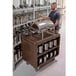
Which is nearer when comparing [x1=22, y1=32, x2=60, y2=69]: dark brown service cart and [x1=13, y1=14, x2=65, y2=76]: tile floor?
[x1=22, y1=32, x2=60, y2=69]: dark brown service cart

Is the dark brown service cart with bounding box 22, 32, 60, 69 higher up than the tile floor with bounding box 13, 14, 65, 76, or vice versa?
the dark brown service cart with bounding box 22, 32, 60, 69

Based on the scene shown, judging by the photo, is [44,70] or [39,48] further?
[44,70]

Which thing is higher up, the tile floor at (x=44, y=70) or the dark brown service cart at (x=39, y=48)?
the dark brown service cart at (x=39, y=48)

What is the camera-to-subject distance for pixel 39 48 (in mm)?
2863

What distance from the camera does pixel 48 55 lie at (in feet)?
10.7

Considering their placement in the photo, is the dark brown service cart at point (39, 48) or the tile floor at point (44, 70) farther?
the tile floor at point (44, 70)

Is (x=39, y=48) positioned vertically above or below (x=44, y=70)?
above

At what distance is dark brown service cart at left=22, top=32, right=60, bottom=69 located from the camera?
109 inches

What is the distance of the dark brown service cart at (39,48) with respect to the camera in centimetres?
278
